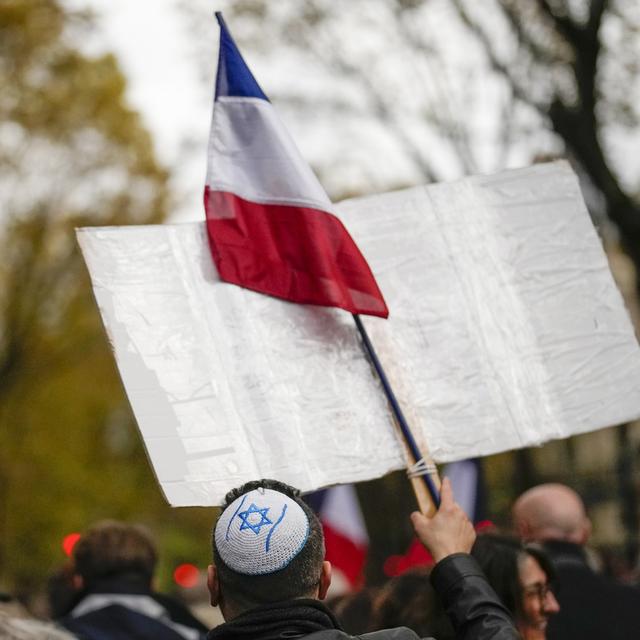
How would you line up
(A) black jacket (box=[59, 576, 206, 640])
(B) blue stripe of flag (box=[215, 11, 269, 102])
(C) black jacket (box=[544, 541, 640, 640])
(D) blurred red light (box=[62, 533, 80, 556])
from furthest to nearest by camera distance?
(D) blurred red light (box=[62, 533, 80, 556])
(A) black jacket (box=[59, 576, 206, 640])
(C) black jacket (box=[544, 541, 640, 640])
(B) blue stripe of flag (box=[215, 11, 269, 102])

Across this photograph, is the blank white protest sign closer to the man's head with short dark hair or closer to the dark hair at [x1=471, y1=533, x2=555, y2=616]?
the dark hair at [x1=471, y1=533, x2=555, y2=616]

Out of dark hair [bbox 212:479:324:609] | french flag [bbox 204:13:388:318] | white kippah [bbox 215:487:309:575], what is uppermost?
french flag [bbox 204:13:388:318]

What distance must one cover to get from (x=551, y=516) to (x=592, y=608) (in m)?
0.45

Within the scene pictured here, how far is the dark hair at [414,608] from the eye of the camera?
3.32 metres

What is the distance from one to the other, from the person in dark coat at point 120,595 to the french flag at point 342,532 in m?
4.08

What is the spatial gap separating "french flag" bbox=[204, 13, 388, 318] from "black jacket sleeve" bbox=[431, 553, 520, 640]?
85 centimetres

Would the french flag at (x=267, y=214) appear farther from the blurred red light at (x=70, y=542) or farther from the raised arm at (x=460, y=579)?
the blurred red light at (x=70, y=542)

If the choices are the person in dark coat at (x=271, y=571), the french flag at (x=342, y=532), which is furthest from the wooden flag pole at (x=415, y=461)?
the french flag at (x=342, y=532)

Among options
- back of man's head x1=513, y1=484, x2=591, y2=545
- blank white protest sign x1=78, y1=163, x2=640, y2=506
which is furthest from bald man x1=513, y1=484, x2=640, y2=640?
blank white protest sign x1=78, y1=163, x2=640, y2=506

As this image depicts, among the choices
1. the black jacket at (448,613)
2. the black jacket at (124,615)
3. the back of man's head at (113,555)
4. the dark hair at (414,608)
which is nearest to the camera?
the black jacket at (448,613)

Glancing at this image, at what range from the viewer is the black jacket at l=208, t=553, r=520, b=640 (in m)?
2.21

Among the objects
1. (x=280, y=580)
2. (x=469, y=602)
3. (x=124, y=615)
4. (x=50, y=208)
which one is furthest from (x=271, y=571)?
(x=50, y=208)

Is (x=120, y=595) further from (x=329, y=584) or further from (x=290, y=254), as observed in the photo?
(x=329, y=584)

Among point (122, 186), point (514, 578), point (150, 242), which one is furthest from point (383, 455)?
point (122, 186)
